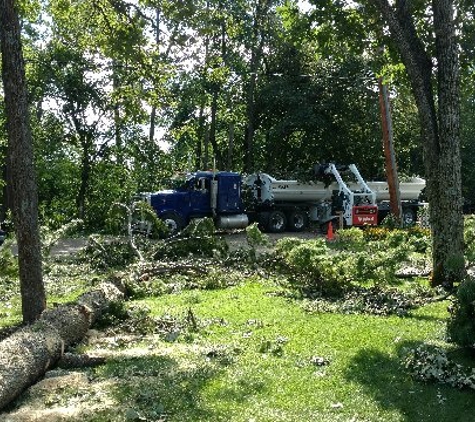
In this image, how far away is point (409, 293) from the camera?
9703 millimetres

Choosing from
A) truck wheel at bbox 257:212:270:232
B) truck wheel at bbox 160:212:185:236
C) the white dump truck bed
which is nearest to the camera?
truck wheel at bbox 160:212:185:236

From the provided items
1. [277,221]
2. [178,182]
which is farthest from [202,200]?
[277,221]

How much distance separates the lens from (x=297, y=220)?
84.3 ft

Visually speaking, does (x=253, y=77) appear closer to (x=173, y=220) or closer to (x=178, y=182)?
(x=178, y=182)

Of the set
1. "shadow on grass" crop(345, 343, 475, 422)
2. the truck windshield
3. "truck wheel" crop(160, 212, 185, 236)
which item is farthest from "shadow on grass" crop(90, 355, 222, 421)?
the truck windshield

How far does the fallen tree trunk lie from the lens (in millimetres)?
5367

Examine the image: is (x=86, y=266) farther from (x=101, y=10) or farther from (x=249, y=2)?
(x=249, y=2)

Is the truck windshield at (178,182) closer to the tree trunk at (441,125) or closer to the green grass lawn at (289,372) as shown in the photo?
the tree trunk at (441,125)

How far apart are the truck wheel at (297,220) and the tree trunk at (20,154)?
1860 centimetres

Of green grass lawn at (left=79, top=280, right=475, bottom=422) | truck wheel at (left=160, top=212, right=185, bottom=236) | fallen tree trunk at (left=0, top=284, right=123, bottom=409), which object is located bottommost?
green grass lawn at (left=79, top=280, right=475, bottom=422)

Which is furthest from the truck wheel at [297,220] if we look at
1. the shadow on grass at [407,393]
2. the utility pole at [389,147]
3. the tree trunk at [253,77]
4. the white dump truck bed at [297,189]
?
the shadow on grass at [407,393]

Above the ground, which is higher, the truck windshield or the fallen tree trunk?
the truck windshield

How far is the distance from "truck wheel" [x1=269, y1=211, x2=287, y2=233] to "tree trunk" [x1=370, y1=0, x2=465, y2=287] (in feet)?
48.2

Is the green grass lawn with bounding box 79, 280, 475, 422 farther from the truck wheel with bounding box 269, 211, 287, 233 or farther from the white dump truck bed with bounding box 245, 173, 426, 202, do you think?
the white dump truck bed with bounding box 245, 173, 426, 202
